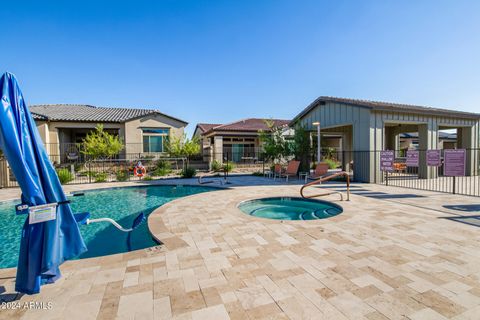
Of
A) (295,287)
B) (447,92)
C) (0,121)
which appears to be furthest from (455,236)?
(447,92)

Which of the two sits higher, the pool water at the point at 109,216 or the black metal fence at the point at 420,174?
the black metal fence at the point at 420,174

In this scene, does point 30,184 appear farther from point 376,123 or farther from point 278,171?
point 376,123

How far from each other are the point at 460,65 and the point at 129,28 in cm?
1413

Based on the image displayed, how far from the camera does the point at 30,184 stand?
2.25m

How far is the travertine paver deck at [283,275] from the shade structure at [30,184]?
0.45 m

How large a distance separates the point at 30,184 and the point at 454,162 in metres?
10.7

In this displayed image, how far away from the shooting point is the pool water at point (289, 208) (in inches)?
264

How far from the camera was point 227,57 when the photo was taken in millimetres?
13422

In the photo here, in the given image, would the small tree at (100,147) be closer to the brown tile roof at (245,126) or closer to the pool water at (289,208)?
the brown tile roof at (245,126)

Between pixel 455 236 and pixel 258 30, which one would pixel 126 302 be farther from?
pixel 258 30

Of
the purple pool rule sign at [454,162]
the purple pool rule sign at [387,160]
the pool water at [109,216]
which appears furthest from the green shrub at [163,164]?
the purple pool rule sign at [454,162]

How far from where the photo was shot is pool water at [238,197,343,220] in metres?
6.71

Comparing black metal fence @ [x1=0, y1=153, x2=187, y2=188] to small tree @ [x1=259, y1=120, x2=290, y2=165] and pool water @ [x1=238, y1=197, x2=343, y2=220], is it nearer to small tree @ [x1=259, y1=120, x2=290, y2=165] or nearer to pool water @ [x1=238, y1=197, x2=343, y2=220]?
small tree @ [x1=259, y1=120, x2=290, y2=165]

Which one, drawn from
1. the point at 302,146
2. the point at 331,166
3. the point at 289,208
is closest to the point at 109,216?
the point at 289,208
